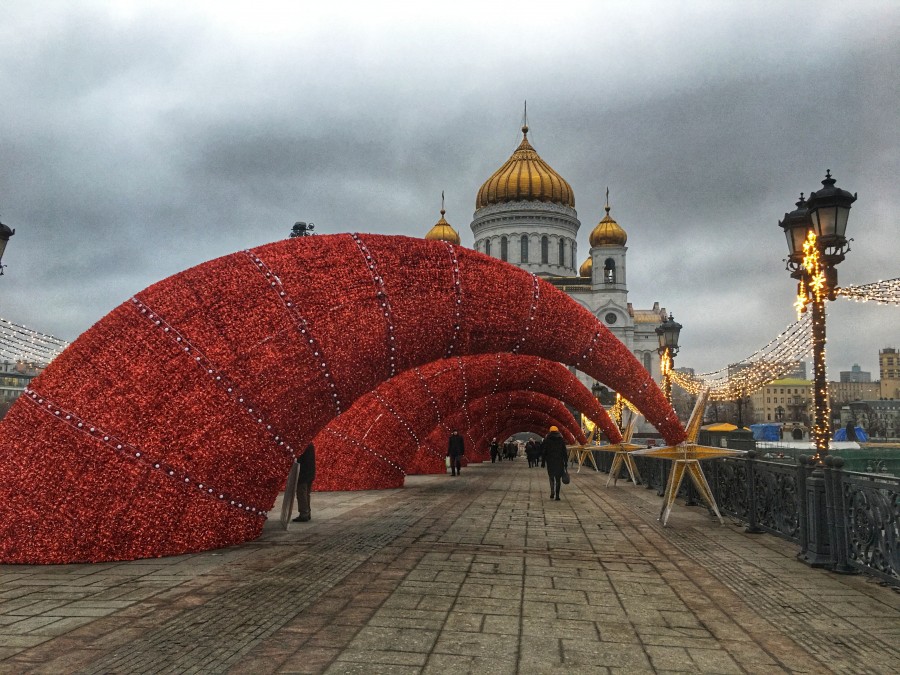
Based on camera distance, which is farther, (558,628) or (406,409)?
(406,409)

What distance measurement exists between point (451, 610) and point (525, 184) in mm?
63044

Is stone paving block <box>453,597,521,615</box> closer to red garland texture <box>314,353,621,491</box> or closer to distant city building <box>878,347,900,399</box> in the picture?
red garland texture <box>314,353,621,491</box>

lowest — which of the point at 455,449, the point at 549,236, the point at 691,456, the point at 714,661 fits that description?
the point at 714,661

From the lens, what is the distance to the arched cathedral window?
213 ft

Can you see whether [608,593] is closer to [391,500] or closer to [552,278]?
[391,500]

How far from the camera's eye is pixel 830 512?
21.8 feet

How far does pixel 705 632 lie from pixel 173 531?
4.83m

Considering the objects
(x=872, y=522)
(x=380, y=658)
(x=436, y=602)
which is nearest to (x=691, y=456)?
(x=872, y=522)

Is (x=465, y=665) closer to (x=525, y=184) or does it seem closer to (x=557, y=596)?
(x=557, y=596)

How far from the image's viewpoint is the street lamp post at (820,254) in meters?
8.55

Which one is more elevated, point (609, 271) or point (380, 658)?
point (609, 271)

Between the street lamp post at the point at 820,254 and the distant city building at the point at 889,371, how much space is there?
119m

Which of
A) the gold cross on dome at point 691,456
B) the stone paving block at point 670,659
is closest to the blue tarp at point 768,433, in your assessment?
the gold cross on dome at point 691,456

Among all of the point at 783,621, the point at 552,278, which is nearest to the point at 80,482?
the point at 783,621
